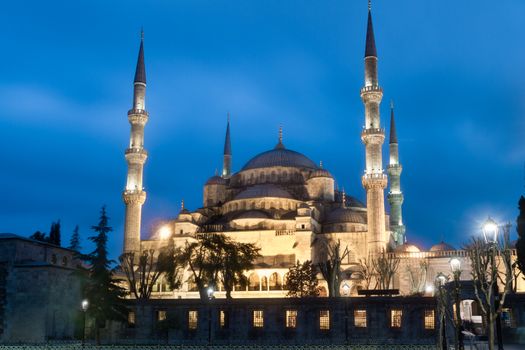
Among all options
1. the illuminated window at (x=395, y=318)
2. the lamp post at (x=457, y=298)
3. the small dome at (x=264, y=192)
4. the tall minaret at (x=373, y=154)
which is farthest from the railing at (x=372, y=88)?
the lamp post at (x=457, y=298)

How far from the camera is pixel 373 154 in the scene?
47.0m

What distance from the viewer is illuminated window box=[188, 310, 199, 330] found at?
104ft

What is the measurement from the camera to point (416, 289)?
4284 cm

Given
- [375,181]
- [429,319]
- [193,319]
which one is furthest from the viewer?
[375,181]

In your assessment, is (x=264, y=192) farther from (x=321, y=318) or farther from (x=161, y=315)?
(x=321, y=318)

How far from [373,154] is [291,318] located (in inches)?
754

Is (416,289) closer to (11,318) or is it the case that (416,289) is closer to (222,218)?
(222,218)

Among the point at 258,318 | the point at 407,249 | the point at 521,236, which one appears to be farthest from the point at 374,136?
the point at 258,318

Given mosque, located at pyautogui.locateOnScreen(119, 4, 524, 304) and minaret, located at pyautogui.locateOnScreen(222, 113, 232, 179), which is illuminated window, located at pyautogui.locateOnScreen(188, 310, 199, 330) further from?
minaret, located at pyautogui.locateOnScreen(222, 113, 232, 179)

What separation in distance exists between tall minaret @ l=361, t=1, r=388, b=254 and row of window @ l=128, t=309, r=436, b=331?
48.8 feet

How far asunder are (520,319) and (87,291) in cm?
1969

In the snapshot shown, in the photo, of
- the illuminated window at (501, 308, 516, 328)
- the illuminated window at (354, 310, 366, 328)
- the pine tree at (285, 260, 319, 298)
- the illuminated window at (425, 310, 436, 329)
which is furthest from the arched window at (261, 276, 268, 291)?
the illuminated window at (501, 308, 516, 328)

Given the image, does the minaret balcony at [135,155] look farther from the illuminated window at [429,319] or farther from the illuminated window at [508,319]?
the illuminated window at [508,319]

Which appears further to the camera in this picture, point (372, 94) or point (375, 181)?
point (372, 94)
